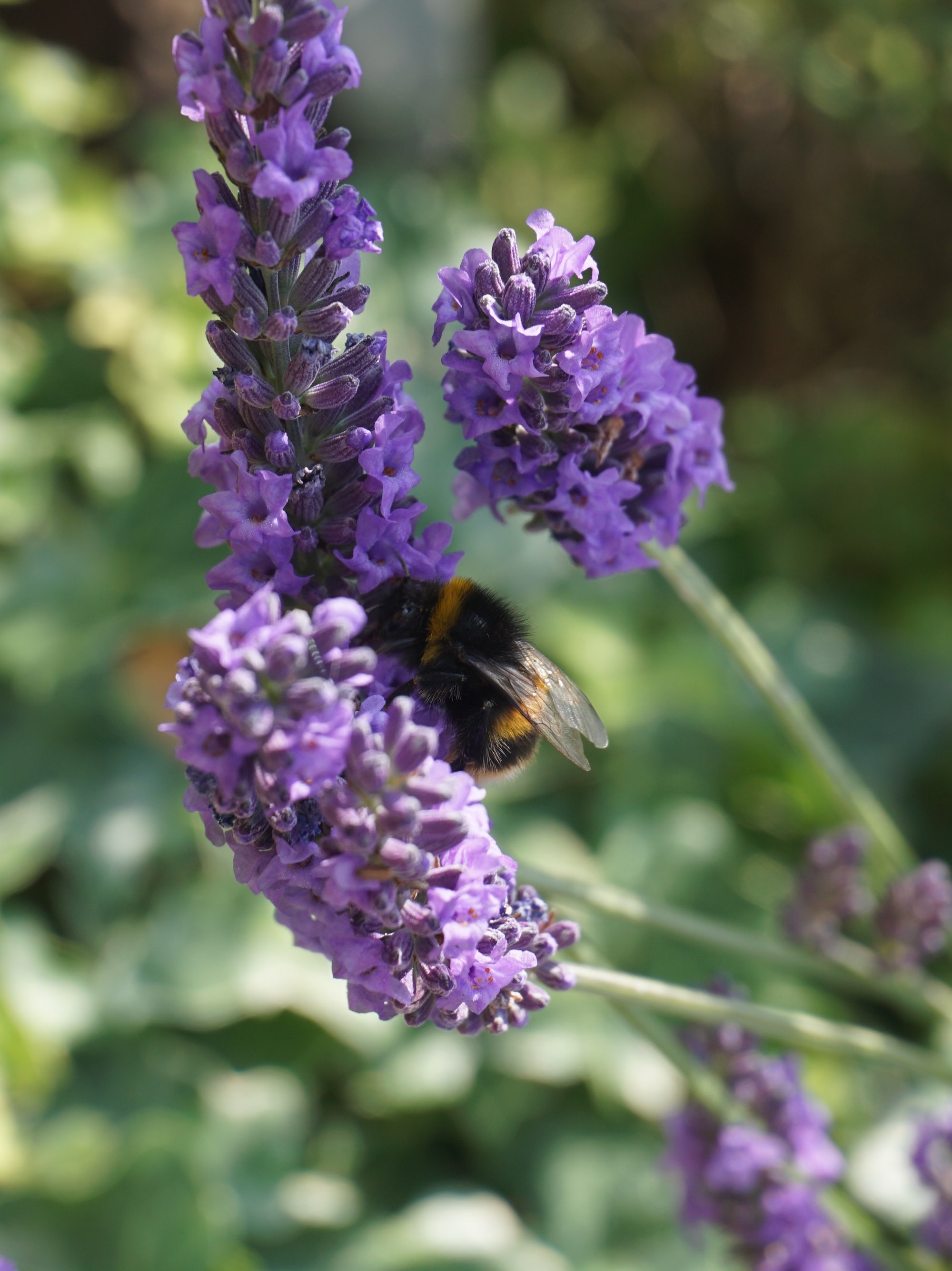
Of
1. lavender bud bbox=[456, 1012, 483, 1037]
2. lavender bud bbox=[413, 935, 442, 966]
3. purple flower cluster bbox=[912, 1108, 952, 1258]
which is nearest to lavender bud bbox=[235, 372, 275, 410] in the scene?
lavender bud bbox=[413, 935, 442, 966]

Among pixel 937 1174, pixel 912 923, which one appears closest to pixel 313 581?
pixel 912 923

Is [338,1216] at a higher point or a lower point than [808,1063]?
lower

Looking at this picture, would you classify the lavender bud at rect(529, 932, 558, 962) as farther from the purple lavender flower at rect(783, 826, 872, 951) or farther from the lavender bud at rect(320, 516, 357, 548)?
the purple lavender flower at rect(783, 826, 872, 951)

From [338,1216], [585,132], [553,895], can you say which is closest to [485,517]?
[338,1216]

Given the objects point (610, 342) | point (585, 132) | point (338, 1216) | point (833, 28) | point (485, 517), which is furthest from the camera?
point (585, 132)

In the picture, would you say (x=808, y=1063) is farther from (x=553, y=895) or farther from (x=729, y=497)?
(x=729, y=497)

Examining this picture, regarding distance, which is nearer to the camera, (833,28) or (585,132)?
(833,28)

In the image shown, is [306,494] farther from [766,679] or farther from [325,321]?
[766,679]
